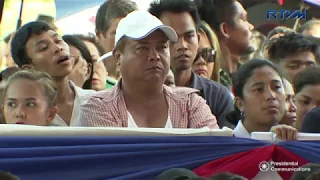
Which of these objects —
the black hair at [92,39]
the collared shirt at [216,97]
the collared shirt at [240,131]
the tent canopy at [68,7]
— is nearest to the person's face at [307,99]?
the collared shirt at [216,97]

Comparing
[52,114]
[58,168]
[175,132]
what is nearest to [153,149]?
[175,132]

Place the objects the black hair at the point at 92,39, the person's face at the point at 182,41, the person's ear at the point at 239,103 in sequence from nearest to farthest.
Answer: the person's ear at the point at 239,103
the person's face at the point at 182,41
the black hair at the point at 92,39

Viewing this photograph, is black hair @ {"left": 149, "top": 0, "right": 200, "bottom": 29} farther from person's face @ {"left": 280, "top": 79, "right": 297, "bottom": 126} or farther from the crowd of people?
person's face @ {"left": 280, "top": 79, "right": 297, "bottom": 126}

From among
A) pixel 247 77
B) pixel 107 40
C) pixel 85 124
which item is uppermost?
pixel 107 40

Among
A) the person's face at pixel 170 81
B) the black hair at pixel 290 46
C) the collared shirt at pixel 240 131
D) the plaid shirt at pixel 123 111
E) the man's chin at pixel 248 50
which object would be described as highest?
the man's chin at pixel 248 50

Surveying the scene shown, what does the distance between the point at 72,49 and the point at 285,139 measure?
6.10 feet

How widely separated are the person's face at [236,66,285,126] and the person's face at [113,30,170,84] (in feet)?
1.53

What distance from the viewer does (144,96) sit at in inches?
128

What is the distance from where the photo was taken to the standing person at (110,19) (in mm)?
4531

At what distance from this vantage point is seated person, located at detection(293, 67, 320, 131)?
151 inches

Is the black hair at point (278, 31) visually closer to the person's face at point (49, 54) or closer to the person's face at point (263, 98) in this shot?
the person's face at point (263, 98)

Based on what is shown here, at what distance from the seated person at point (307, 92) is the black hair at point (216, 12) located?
0.97m

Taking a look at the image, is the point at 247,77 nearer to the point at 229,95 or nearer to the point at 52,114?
the point at 229,95

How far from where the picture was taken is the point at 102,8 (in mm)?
4629
